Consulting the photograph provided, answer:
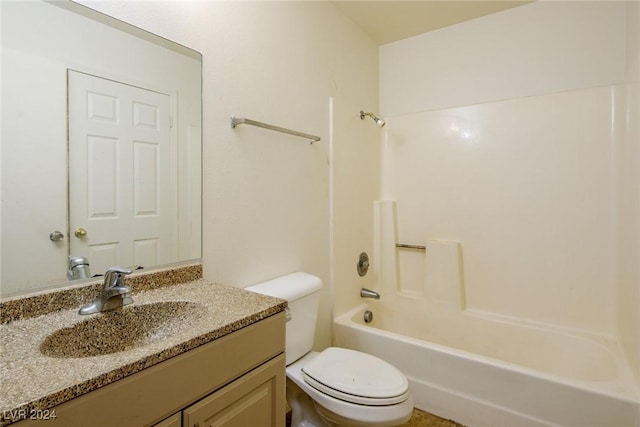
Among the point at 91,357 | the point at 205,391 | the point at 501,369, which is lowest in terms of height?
the point at 501,369

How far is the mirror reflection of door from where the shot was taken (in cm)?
101

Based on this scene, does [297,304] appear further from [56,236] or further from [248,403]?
[56,236]

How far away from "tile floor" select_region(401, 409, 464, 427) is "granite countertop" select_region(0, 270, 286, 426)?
1230 millimetres

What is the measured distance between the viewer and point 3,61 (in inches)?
33.6

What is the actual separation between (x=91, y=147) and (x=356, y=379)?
1283 mm

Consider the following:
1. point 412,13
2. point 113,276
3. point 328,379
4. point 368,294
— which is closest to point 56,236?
point 113,276

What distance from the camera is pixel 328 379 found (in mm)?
1358

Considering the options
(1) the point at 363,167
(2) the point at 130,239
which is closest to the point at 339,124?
(1) the point at 363,167

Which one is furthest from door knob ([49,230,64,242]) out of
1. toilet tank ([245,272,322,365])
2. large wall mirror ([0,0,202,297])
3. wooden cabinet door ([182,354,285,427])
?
toilet tank ([245,272,322,365])

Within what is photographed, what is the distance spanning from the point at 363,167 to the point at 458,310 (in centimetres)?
118

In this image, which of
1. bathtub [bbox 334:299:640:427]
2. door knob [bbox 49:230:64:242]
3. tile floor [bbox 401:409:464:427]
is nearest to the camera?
door knob [bbox 49:230:64:242]

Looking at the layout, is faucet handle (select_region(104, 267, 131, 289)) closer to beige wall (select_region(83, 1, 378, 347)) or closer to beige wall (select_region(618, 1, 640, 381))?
beige wall (select_region(83, 1, 378, 347))

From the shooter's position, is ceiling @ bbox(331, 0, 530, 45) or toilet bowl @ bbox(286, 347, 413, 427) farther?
ceiling @ bbox(331, 0, 530, 45)

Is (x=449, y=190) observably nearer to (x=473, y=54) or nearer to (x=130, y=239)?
(x=473, y=54)
